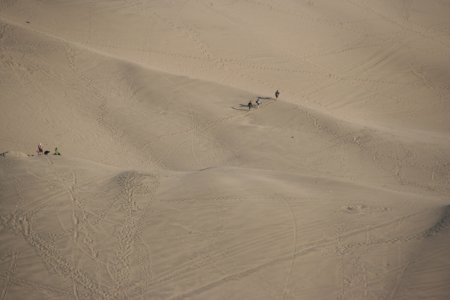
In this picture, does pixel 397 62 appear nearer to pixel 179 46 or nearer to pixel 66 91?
pixel 179 46

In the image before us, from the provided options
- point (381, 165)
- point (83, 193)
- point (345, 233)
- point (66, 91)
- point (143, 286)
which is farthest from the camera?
point (66, 91)

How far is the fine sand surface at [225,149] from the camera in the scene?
9414 mm

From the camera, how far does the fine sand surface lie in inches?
371

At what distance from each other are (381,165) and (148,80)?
9.53 meters

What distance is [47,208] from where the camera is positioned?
35.1ft

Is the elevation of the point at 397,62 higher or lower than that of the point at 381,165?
higher

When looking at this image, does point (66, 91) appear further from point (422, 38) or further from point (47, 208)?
point (422, 38)

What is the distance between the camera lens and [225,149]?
51.9 ft

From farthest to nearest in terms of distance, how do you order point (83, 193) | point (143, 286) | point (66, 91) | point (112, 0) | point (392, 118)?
point (112, 0)
point (392, 118)
point (66, 91)
point (83, 193)
point (143, 286)

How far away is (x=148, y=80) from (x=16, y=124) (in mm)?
5310

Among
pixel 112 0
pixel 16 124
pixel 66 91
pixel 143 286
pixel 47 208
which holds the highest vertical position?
pixel 112 0

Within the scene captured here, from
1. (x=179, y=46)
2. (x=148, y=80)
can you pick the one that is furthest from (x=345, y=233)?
(x=179, y=46)

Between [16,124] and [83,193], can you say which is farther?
[16,124]

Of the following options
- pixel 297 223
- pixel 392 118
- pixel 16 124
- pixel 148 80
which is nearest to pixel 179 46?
pixel 148 80
